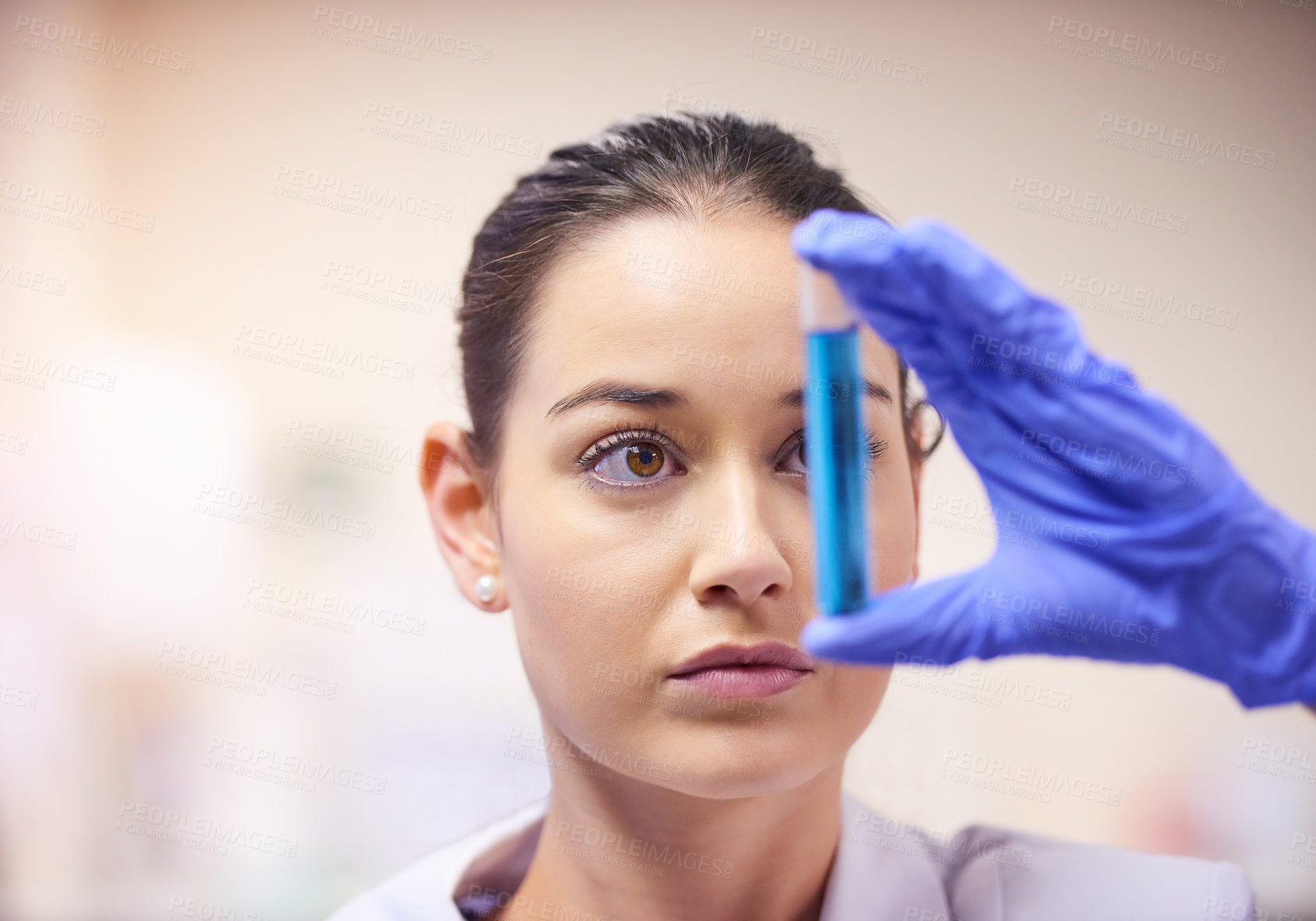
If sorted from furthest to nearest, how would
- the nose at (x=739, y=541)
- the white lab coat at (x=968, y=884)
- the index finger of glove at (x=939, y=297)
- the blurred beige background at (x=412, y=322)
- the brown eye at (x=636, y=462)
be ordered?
the blurred beige background at (x=412, y=322) < the white lab coat at (x=968, y=884) < the brown eye at (x=636, y=462) < the nose at (x=739, y=541) < the index finger of glove at (x=939, y=297)

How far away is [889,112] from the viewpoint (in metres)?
1.94

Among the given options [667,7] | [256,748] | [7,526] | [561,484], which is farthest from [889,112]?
[7,526]

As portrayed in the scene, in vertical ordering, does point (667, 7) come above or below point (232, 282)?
above

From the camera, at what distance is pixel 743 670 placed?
3.26 feet

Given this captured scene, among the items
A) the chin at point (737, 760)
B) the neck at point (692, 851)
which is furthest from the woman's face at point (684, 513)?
the neck at point (692, 851)

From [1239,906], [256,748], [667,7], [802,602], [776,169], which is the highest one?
[667,7]

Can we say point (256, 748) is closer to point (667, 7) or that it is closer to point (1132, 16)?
point (667, 7)

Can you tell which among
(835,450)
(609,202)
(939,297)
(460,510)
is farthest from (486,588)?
(939,297)

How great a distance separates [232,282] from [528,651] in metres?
1.26

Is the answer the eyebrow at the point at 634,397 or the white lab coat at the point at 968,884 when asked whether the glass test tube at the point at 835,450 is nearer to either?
the eyebrow at the point at 634,397

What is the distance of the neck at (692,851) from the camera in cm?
115

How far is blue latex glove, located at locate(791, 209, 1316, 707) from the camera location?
0.80 m

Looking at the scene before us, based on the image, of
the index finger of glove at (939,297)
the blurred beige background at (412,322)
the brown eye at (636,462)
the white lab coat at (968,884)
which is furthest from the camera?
the blurred beige background at (412,322)

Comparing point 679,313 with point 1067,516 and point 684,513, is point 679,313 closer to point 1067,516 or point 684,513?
point 684,513
